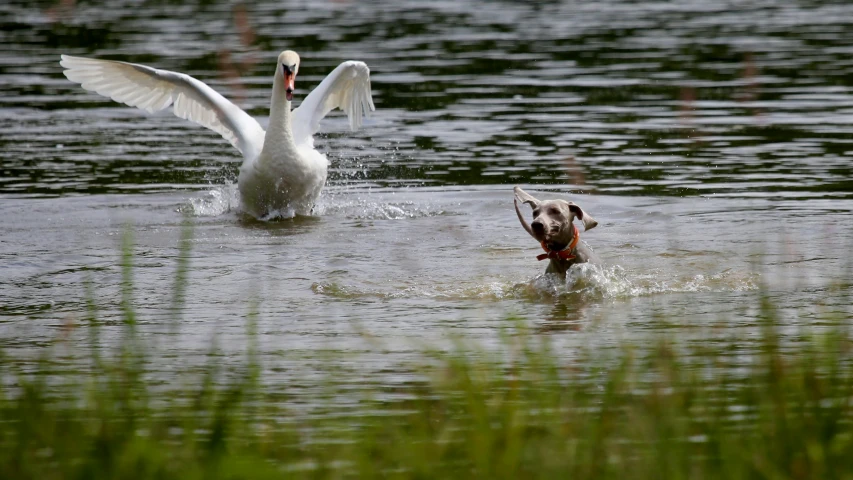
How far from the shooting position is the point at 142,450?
13.9 feet

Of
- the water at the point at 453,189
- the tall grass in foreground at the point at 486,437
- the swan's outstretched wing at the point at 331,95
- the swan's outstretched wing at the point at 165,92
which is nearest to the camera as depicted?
the tall grass in foreground at the point at 486,437

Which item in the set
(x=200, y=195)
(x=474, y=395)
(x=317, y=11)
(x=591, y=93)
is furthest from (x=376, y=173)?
(x=317, y=11)

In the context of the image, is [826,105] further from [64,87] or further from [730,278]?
[64,87]

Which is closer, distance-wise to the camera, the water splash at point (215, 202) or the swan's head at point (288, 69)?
the swan's head at point (288, 69)

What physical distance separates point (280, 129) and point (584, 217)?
4.42 m

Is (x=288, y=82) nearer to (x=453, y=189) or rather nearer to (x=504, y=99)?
(x=453, y=189)

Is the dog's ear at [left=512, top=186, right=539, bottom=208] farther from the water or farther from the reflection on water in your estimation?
the reflection on water

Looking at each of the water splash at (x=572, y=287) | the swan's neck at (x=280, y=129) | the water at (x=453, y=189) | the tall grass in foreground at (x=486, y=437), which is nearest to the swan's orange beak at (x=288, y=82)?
the swan's neck at (x=280, y=129)

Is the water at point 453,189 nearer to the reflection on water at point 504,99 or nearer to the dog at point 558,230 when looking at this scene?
the reflection on water at point 504,99

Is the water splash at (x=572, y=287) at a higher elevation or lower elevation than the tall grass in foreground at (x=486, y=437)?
lower

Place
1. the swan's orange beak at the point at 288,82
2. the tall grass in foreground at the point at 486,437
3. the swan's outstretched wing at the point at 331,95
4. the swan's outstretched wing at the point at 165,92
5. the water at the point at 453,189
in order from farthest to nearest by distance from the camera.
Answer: the swan's outstretched wing at the point at 331,95, the swan's outstretched wing at the point at 165,92, the swan's orange beak at the point at 288,82, the water at the point at 453,189, the tall grass in foreground at the point at 486,437

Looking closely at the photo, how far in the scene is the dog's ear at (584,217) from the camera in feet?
28.1

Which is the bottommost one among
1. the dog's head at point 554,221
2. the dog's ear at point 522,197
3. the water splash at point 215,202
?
the water splash at point 215,202

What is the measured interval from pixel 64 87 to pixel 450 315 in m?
13.5
